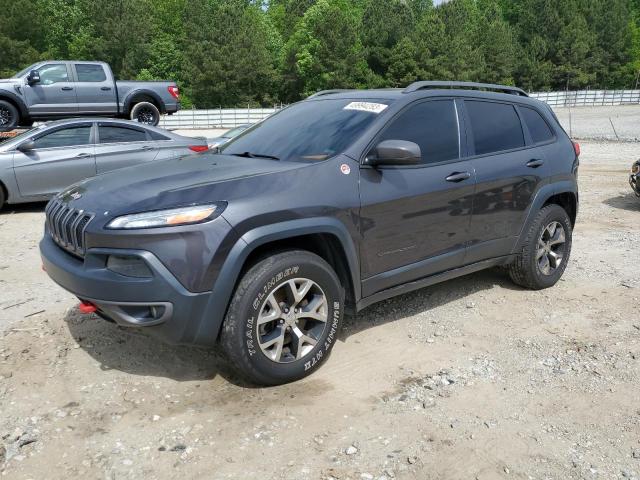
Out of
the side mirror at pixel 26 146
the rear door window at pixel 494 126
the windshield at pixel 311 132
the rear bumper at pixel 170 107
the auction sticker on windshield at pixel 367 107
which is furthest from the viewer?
the rear bumper at pixel 170 107

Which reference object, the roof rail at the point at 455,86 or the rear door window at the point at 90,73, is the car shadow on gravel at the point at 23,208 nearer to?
the rear door window at the point at 90,73

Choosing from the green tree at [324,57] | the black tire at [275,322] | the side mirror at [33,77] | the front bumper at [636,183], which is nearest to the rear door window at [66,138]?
the side mirror at [33,77]

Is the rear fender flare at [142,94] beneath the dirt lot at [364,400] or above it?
above

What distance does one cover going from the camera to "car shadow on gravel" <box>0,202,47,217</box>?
940 centimetres

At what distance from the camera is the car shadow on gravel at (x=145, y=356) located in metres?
3.86

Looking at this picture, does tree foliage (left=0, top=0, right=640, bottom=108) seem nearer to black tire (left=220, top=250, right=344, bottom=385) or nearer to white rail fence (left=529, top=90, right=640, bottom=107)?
white rail fence (left=529, top=90, right=640, bottom=107)

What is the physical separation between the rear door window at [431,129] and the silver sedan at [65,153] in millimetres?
4964

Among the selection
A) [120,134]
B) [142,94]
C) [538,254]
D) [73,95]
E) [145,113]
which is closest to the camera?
[538,254]

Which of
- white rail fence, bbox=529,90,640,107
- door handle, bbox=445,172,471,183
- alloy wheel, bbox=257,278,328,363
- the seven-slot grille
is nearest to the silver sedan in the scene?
the seven-slot grille

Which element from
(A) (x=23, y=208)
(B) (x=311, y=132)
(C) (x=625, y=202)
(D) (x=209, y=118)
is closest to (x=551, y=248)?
(B) (x=311, y=132)

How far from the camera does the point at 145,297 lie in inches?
127

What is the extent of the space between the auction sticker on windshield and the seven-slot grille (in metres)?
1.99

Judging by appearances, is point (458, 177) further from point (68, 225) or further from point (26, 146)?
point (26, 146)

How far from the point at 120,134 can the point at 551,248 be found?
682 cm
